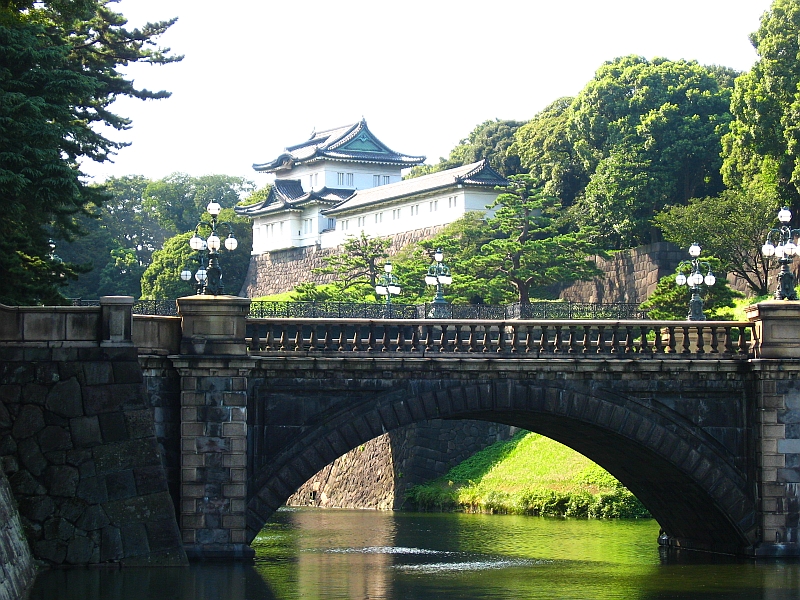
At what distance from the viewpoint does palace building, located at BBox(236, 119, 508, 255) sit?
9181 centimetres

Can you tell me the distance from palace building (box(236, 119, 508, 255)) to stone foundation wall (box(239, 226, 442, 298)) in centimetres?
64

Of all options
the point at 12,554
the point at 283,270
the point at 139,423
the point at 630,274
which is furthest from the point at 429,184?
the point at 12,554

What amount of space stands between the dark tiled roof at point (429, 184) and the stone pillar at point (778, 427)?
51.2 metres

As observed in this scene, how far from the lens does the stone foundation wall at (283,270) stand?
101312 mm

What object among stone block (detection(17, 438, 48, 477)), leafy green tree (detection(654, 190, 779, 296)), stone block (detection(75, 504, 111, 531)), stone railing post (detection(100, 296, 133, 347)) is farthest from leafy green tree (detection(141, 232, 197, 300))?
stone block (detection(75, 504, 111, 531))

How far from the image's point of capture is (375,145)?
367ft

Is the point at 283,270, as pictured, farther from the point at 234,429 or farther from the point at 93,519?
the point at 93,519

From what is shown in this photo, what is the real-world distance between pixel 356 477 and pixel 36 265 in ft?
88.8

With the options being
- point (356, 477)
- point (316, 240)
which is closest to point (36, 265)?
point (356, 477)

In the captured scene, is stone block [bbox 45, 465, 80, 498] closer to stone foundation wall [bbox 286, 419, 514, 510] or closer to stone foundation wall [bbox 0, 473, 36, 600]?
stone foundation wall [bbox 0, 473, 36, 600]

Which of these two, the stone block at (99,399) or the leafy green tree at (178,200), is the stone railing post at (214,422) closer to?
the stone block at (99,399)

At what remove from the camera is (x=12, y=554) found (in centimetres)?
2617

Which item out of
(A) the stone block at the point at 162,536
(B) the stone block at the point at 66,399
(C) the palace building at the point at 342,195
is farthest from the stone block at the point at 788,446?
(C) the palace building at the point at 342,195

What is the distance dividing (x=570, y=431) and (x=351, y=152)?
74555mm
